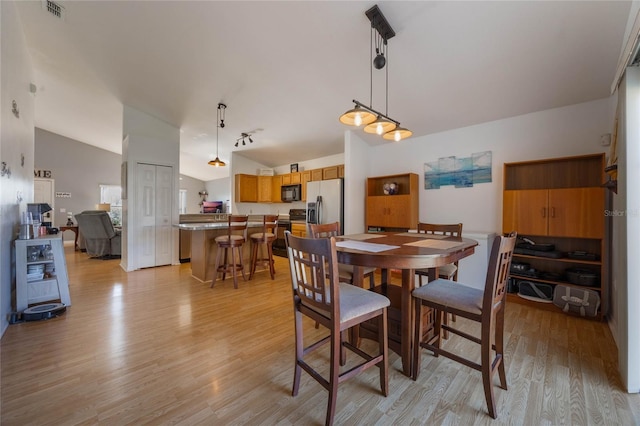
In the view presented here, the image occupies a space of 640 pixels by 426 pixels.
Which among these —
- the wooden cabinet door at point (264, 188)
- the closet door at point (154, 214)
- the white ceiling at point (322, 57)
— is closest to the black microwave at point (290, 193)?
the wooden cabinet door at point (264, 188)

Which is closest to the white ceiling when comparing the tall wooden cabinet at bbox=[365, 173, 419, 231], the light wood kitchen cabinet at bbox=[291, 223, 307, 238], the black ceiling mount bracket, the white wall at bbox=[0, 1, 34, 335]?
the black ceiling mount bracket

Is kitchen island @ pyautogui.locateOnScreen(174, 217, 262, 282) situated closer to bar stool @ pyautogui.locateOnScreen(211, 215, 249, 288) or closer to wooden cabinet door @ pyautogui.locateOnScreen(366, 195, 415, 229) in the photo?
bar stool @ pyautogui.locateOnScreen(211, 215, 249, 288)

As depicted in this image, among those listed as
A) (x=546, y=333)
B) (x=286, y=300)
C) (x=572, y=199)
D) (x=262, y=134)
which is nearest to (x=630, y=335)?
(x=546, y=333)

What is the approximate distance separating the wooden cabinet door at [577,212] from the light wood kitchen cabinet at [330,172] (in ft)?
11.4

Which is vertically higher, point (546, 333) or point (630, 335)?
point (630, 335)

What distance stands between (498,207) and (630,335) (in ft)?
7.19

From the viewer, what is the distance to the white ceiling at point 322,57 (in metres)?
2.14

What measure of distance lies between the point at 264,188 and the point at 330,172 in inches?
86.2

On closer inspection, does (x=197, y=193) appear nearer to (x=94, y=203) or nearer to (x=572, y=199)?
(x=94, y=203)

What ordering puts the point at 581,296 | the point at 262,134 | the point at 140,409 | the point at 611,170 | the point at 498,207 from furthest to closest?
the point at 262,134, the point at 498,207, the point at 581,296, the point at 611,170, the point at 140,409

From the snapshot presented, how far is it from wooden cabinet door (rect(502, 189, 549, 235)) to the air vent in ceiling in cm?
540

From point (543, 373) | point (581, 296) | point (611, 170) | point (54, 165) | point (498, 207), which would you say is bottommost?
point (543, 373)

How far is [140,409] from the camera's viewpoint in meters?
1.38

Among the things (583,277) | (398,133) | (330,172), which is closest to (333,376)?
(398,133)
